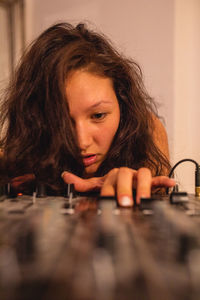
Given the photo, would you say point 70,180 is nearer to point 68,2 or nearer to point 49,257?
point 49,257

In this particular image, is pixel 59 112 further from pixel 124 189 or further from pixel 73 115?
pixel 124 189

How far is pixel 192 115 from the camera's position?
1.80m

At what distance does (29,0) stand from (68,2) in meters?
0.32

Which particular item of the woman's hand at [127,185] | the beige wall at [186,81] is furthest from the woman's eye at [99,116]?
the beige wall at [186,81]

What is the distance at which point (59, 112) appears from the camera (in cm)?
84

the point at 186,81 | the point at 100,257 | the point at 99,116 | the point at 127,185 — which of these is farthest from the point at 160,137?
the point at 100,257

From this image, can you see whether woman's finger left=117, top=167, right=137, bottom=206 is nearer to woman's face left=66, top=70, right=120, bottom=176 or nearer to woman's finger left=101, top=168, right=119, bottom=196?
woman's finger left=101, top=168, right=119, bottom=196

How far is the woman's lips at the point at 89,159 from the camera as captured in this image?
94 centimetres

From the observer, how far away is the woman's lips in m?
0.94

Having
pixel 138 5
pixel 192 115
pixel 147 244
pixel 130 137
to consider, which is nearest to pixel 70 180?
pixel 130 137

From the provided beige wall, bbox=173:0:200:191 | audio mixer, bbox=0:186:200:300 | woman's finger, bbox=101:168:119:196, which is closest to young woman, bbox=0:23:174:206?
woman's finger, bbox=101:168:119:196

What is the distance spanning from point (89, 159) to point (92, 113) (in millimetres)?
151

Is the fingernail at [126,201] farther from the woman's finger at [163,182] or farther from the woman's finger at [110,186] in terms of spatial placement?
the woman's finger at [163,182]

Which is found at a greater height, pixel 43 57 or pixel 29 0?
pixel 29 0
